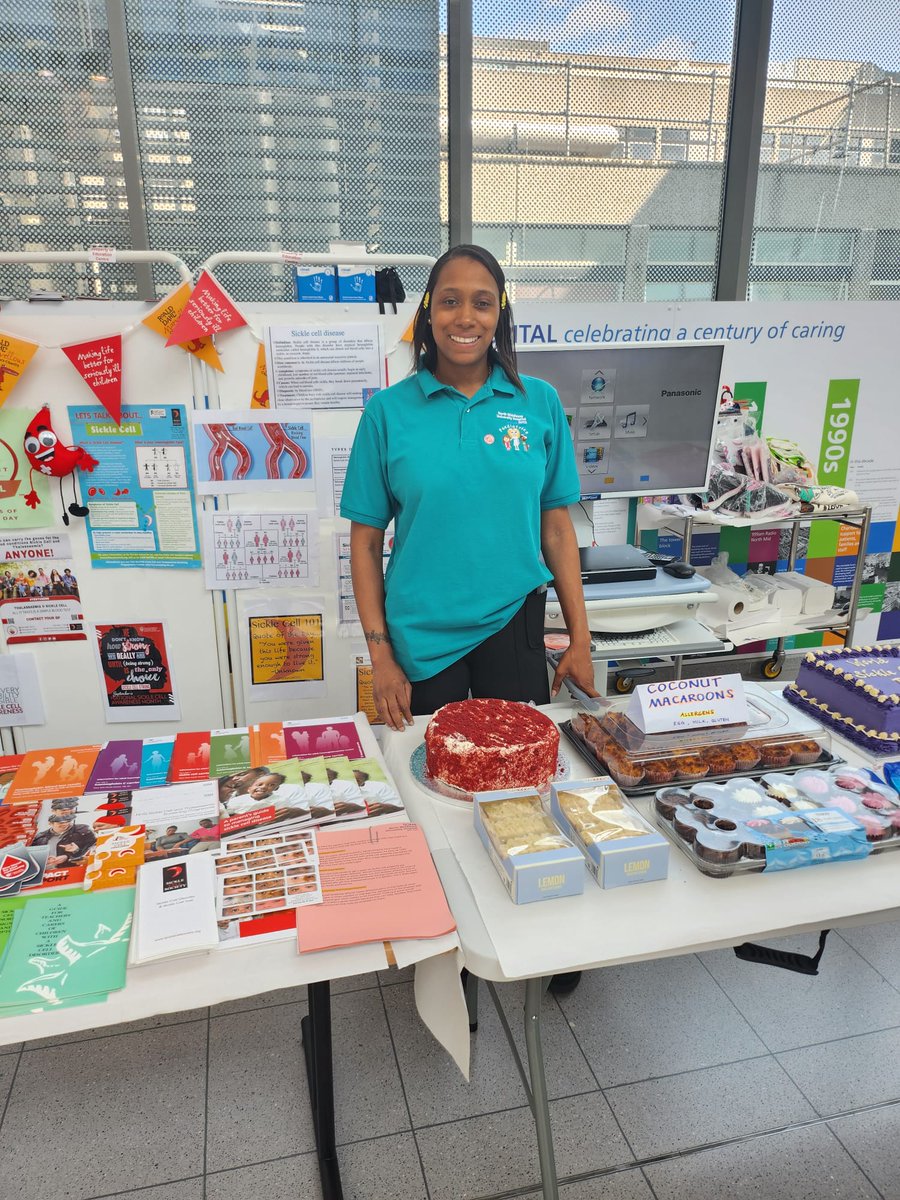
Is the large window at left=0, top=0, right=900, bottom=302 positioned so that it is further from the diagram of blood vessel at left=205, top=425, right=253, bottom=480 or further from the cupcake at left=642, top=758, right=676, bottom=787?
the cupcake at left=642, top=758, right=676, bottom=787

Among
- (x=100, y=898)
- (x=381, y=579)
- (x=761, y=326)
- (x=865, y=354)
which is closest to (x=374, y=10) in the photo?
(x=761, y=326)

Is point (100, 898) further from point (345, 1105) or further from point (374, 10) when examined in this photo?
point (374, 10)

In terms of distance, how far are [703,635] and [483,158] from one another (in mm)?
2261

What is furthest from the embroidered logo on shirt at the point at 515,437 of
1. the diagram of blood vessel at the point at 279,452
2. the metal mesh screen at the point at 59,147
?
the metal mesh screen at the point at 59,147

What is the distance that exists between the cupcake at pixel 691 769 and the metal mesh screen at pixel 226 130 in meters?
2.66

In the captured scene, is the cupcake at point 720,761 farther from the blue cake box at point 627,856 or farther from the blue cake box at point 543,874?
the blue cake box at point 543,874

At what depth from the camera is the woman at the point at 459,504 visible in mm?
1376

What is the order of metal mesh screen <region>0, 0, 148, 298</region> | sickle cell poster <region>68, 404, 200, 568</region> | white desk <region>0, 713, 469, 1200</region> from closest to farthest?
white desk <region>0, 713, 469, 1200</region> < sickle cell poster <region>68, 404, 200, 568</region> < metal mesh screen <region>0, 0, 148, 298</region>

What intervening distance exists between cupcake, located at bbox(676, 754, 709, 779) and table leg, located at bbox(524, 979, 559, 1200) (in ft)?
1.25

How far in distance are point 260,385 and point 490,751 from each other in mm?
1419

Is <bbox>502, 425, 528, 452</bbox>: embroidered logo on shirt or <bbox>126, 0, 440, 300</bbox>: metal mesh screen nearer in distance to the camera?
<bbox>502, 425, 528, 452</bbox>: embroidered logo on shirt

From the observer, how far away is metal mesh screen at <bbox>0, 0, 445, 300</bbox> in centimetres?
278


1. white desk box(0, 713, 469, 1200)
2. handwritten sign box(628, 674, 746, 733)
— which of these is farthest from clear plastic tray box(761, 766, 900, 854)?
white desk box(0, 713, 469, 1200)

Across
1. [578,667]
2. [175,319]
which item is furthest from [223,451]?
[578,667]
